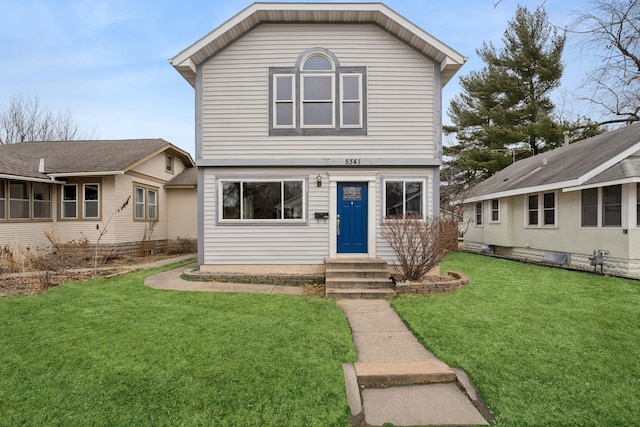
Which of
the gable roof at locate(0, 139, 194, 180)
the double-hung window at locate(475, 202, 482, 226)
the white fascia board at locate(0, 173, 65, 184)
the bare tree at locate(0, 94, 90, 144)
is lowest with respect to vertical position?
the double-hung window at locate(475, 202, 482, 226)

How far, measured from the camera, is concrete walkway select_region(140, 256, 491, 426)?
10.3ft

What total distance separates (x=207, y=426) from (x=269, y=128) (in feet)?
24.7

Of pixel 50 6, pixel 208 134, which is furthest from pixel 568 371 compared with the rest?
pixel 50 6

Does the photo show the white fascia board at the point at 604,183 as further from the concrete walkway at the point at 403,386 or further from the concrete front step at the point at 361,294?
the concrete walkway at the point at 403,386

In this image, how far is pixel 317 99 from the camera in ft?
30.5

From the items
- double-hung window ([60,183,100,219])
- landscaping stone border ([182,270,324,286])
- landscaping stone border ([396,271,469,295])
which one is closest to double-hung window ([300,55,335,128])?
landscaping stone border ([182,270,324,286])

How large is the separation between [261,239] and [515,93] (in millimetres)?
25473

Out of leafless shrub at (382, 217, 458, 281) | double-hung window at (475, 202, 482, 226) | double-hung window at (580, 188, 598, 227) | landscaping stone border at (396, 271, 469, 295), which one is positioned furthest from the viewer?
double-hung window at (475, 202, 482, 226)

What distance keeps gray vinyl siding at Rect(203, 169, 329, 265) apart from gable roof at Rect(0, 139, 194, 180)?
627 centimetres

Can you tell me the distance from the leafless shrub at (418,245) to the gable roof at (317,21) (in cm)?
436

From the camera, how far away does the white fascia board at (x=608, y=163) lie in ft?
32.3

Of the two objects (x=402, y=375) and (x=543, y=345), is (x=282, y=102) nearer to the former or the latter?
(x=402, y=375)

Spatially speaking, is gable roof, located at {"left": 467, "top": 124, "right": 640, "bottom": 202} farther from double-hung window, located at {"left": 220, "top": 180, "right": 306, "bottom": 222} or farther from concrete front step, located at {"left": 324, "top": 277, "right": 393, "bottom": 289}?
double-hung window, located at {"left": 220, "top": 180, "right": 306, "bottom": 222}

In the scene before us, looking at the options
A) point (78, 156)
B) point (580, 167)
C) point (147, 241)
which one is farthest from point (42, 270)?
point (580, 167)
